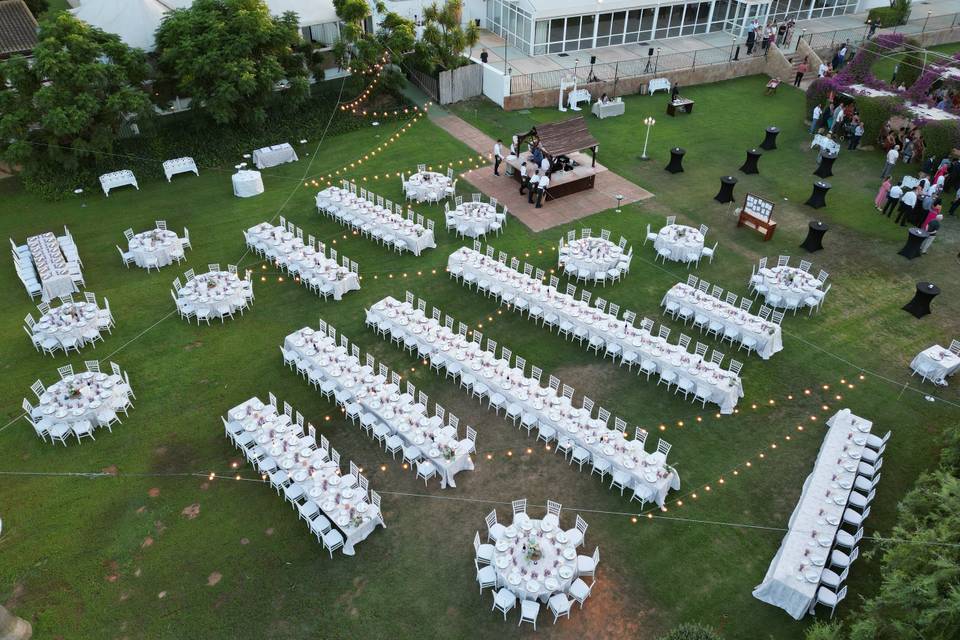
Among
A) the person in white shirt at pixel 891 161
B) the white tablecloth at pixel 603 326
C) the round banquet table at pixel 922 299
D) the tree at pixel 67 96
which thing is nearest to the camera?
the white tablecloth at pixel 603 326

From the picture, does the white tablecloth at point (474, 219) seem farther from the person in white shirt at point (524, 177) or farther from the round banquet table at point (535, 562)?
the round banquet table at point (535, 562)

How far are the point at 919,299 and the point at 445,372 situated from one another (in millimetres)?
15219

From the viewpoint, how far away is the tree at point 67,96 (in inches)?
1007

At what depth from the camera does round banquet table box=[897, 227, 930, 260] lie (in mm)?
23281

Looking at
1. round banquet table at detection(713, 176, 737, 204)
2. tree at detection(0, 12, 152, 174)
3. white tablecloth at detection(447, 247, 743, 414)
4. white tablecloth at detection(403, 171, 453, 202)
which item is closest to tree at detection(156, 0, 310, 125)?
tree at detection(0, 12, 152, 174)

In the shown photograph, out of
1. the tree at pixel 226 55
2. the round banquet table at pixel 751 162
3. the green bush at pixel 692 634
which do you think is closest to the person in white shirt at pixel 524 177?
the round banquet table at pixel 751 162

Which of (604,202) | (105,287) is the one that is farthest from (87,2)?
(604,202)

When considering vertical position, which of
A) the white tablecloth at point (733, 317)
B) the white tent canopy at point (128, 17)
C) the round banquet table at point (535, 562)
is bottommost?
the round banquet table at point (535, 562)

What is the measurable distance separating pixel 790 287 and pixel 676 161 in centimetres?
993

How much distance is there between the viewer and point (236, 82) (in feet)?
94.4

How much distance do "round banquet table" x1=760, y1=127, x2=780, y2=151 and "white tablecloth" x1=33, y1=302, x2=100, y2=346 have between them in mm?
28428

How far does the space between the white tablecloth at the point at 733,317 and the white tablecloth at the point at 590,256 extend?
7.72ft

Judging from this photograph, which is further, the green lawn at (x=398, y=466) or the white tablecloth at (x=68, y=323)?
the white tablecloth at (x=68, y=323)

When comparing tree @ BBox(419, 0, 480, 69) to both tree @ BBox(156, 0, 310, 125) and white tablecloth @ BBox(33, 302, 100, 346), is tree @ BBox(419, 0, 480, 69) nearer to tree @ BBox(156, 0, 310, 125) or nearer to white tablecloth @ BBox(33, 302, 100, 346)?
tree @ BBox(156, 0, 310, 125)
